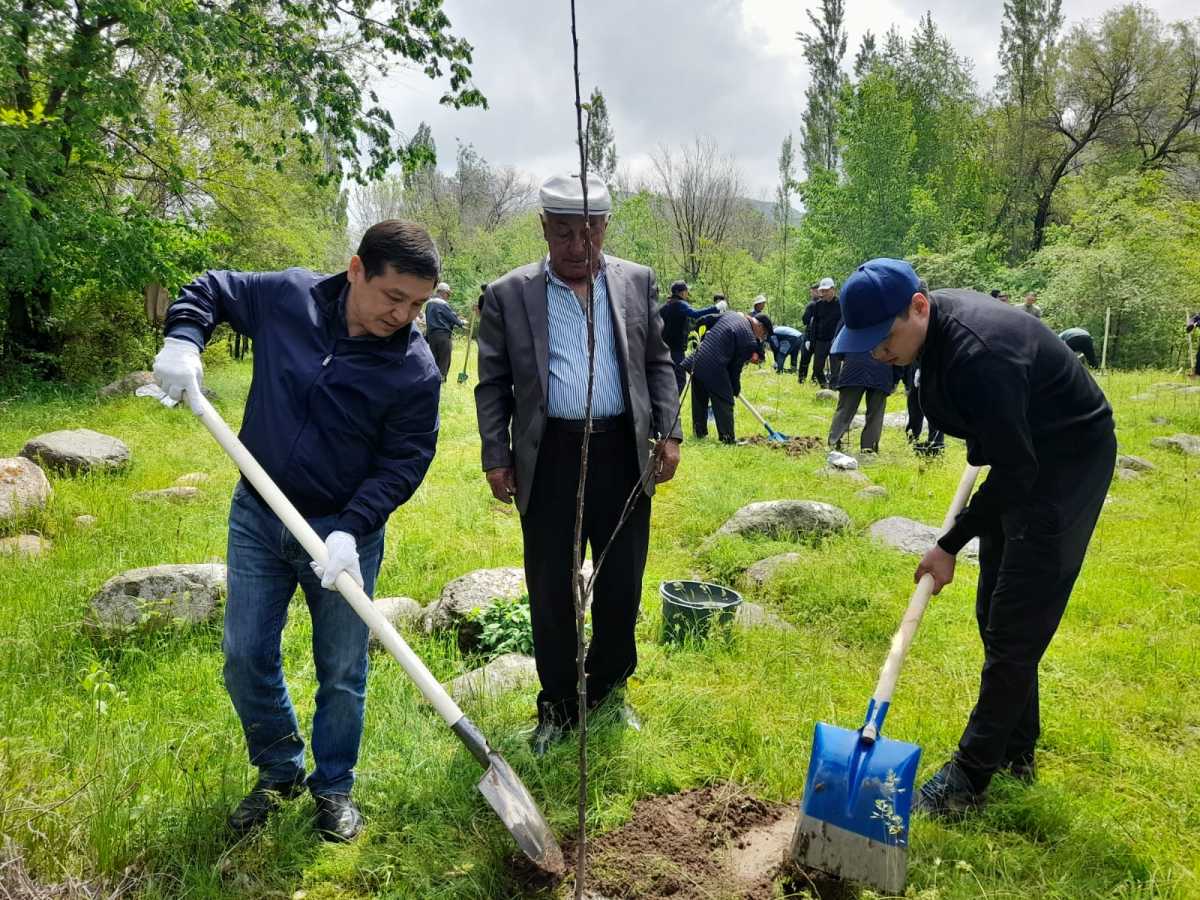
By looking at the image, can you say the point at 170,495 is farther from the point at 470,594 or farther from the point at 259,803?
the point at 259,803

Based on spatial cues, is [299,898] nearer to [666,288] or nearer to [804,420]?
[804,420]

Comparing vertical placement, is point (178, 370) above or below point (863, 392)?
above

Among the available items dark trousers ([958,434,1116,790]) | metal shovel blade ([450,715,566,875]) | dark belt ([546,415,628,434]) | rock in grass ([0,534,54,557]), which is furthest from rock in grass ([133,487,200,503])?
dark trousers ([958,434,1116,790])

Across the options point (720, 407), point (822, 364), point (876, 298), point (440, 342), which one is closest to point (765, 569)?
point (876, 298)

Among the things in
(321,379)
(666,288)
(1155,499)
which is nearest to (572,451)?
(321,379)

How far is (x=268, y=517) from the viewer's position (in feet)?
7.11

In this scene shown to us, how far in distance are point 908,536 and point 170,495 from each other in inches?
228

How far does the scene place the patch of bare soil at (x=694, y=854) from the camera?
2.13 m

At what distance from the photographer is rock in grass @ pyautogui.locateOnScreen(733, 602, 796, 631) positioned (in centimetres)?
387

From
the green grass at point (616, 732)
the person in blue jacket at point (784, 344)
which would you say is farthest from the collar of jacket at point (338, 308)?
the person in blue jacket at point (784, 344)

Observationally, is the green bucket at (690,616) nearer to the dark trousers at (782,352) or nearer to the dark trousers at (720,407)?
the dark trousers at (720,407)

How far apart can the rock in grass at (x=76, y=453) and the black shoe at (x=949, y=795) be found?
680cm

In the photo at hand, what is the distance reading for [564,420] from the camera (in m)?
2.68

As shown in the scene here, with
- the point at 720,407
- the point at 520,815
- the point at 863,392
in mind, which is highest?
the point at 863,392
